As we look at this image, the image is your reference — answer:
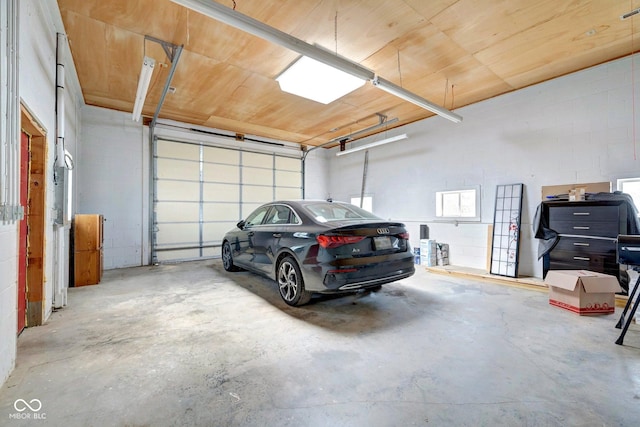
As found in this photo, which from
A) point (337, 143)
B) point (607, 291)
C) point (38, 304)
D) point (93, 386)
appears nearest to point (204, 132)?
point (337, 143)

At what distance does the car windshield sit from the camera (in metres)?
3.30

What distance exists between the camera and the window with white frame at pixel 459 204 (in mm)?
5395

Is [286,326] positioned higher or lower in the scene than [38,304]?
lower

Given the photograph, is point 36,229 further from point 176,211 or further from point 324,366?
point 176,211

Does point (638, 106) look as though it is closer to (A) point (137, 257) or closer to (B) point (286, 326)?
(B) point (286, 326)

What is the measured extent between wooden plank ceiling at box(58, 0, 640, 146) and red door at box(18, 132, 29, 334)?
65.6 inches

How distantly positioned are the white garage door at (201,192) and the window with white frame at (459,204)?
15.3 feet

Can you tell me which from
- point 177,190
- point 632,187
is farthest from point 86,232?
point 632,187

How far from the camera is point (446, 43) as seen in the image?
11.1 ft

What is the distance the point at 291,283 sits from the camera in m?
3.23

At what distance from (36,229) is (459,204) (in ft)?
21.8

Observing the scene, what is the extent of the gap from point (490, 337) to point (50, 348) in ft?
12.4

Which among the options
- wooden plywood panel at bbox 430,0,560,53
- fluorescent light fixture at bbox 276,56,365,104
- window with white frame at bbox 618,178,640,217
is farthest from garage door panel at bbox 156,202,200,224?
window with white frame at bbox 618,178,640,217

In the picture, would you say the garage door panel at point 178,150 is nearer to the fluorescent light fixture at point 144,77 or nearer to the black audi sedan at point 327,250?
the fluorescent light fixture at point 144,77
